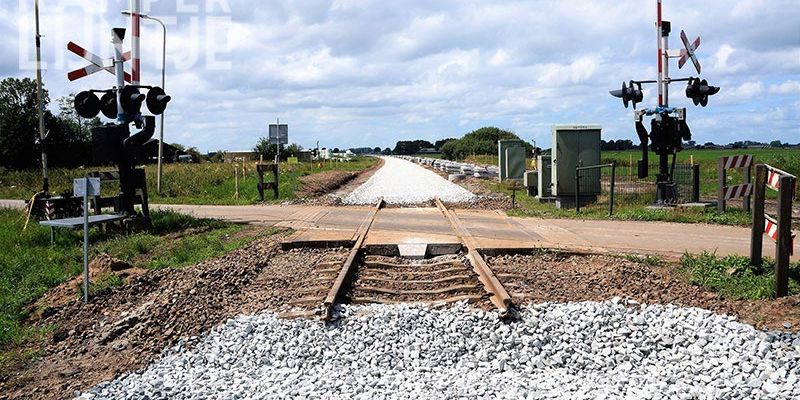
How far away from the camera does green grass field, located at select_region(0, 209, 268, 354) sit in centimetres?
1061

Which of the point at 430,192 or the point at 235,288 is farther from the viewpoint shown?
the point at 430,192

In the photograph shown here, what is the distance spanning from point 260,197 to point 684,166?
13.5m

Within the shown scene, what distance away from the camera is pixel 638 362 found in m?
7.04

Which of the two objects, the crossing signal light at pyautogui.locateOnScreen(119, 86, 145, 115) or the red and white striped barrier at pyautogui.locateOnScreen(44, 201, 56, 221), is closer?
the crossing signal light at pyautogui.locateOnScreen(119, 86, 145, 115)

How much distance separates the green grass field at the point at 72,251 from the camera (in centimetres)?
1061

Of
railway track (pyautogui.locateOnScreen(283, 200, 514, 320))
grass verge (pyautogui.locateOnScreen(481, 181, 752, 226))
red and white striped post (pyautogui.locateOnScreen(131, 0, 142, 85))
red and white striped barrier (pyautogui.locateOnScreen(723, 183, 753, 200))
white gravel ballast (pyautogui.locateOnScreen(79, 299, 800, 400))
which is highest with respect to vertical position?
red and white striped post (pyautogui.locateOnScreen(131, 0, 142, 85))

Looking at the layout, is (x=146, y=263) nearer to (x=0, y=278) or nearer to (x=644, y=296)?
(x=0, y=278)

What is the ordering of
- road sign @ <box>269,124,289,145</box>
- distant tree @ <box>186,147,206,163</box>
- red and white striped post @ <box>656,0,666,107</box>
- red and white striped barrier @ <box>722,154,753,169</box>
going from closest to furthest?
red and white striped barrier @ <box>722,154,753,169</box> → red and white striped post @ <box>656,0,666,107</box> → road sign @ <box>269,124,289,145</box> → distant tree @ <box>186,147,206,163</box>

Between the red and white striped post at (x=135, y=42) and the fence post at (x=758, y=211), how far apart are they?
450 inches

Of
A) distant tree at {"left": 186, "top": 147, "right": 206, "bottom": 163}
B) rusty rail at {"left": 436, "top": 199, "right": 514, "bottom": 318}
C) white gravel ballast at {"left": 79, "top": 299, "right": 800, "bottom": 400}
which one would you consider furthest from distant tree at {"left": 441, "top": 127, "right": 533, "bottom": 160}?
white gravel ballast at {"left": 79, "top": 299, "right": 800, "bottom": 400}

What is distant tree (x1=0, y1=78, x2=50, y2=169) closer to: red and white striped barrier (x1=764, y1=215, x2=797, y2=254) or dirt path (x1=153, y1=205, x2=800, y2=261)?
dirt path (x1=153, y1=205, x2=800, y2=261)

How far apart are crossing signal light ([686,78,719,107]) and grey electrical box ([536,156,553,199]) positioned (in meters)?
4.36

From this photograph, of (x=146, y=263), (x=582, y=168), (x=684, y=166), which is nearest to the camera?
(x=146, y=263)

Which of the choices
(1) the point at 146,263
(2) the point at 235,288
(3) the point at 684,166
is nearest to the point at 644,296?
(2) the point at 235,288
